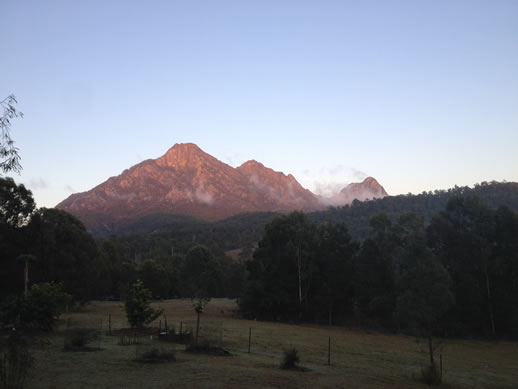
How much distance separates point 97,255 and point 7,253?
11.0 meters

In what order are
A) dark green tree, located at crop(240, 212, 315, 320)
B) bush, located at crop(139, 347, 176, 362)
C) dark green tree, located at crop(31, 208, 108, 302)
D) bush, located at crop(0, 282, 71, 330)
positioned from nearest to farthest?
bush, located at crop(139, 347, 176, 362) → bush, located at crop(0, 282, 71, 330) → dark green tree, located at crop(31, 208, 108, 302) → dark green tree, located at crop(240, 212, 315, 320)

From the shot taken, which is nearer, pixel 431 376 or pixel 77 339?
pixel 431 376

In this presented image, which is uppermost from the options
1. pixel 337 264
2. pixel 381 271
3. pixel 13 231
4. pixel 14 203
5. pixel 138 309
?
pixel 14 203

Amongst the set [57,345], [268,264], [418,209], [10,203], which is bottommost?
[57,345]

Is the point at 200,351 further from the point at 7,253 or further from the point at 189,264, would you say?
the point at 189,264

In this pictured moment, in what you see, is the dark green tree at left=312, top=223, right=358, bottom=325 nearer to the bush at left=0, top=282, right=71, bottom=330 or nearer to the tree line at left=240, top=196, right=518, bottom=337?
the tree line at left=240, top=196, right=518, bottom=337

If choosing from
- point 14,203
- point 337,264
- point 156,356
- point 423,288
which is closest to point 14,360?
point 156,356

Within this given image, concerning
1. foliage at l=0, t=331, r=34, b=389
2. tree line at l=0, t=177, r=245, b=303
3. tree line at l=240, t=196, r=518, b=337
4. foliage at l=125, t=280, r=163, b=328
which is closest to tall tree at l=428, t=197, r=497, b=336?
tree line at l=240, t=196, r=518, b=337

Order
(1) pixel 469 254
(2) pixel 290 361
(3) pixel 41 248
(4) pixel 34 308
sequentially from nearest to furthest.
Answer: (2) pixel 290 361, (4) pixel 34 308, (1) pixel 469 254, (3) pixel 41 248

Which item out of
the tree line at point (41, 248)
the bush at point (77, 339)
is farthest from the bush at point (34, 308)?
the tree line at point (41, 248)

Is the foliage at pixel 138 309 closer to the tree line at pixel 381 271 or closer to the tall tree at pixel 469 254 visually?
the tree line at pixel 381 271

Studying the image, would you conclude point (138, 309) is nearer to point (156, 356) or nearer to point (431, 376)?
point (156, 356)

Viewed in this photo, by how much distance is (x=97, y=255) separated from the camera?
174ft

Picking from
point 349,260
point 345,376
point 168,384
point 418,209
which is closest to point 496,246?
point 349,260
